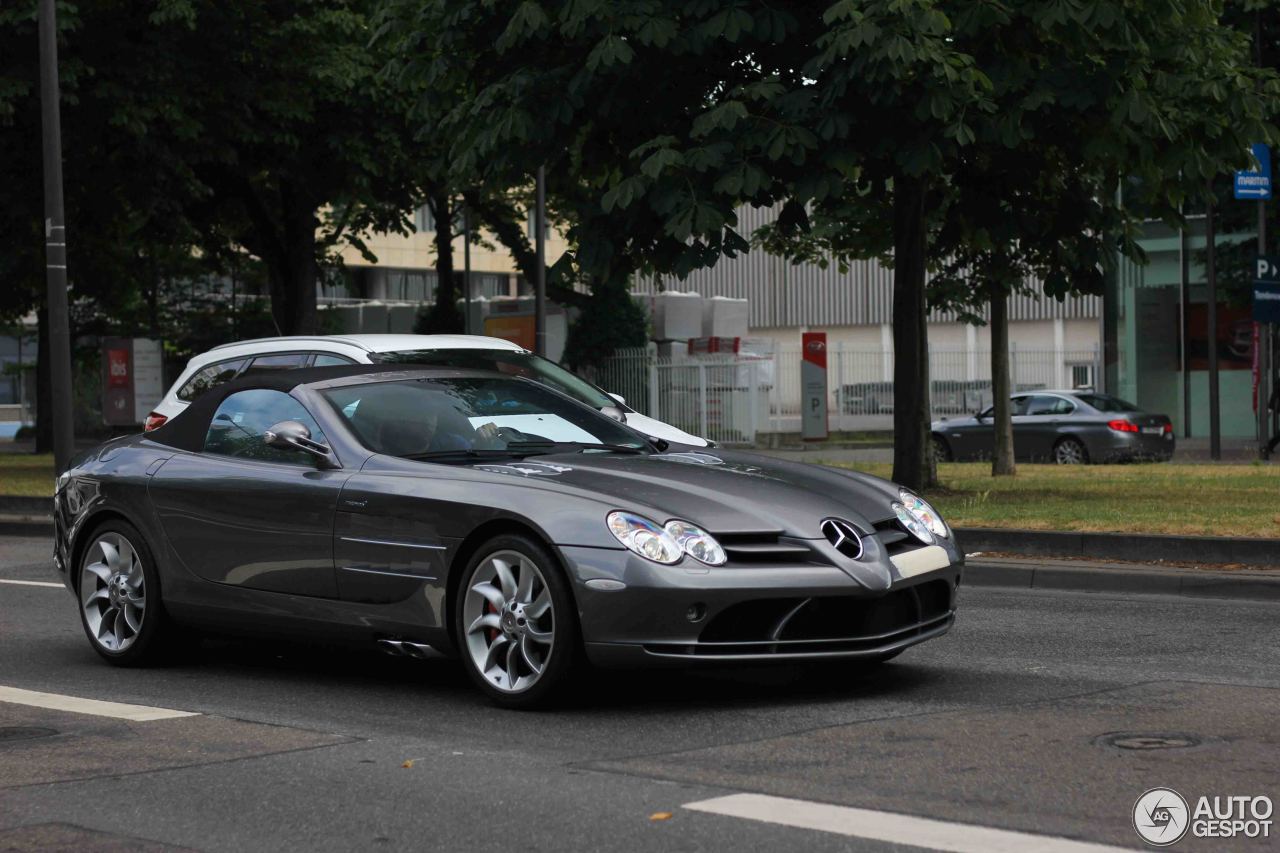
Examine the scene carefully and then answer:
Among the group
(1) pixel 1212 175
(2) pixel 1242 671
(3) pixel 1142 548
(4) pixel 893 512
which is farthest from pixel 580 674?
(1) pixel 1212 175

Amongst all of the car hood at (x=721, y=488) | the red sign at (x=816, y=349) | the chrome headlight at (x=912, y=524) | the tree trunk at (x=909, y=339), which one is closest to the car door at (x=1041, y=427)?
the red sign at (x=816, y=349)

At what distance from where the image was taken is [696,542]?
6.49 meters

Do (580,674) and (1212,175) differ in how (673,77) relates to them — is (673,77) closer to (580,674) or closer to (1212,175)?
(1212,175)

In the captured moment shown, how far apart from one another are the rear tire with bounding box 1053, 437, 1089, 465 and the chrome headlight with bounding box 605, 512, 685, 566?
24.7 meters

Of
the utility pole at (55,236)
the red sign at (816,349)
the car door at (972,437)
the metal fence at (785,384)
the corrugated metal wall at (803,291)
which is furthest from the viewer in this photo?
the corrugated metal wall at (803,291)

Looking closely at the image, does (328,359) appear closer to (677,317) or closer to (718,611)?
(718,611)

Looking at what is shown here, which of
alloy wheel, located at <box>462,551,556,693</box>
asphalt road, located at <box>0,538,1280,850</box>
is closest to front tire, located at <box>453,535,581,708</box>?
alloy wheel, located at <box>462,551,556,693</box>

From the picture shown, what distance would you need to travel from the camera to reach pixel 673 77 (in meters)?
15.0

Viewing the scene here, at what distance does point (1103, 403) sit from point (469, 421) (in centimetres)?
2431

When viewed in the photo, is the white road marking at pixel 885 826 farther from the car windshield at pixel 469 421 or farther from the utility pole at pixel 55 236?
the utility pole at pixel 55 236

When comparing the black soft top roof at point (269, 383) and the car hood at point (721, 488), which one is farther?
the black soft top roof at point (269, 383)

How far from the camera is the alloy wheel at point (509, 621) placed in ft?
21.9

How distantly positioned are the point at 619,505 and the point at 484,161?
9347 millimetres

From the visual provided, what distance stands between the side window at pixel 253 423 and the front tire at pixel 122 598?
1.95 ft
